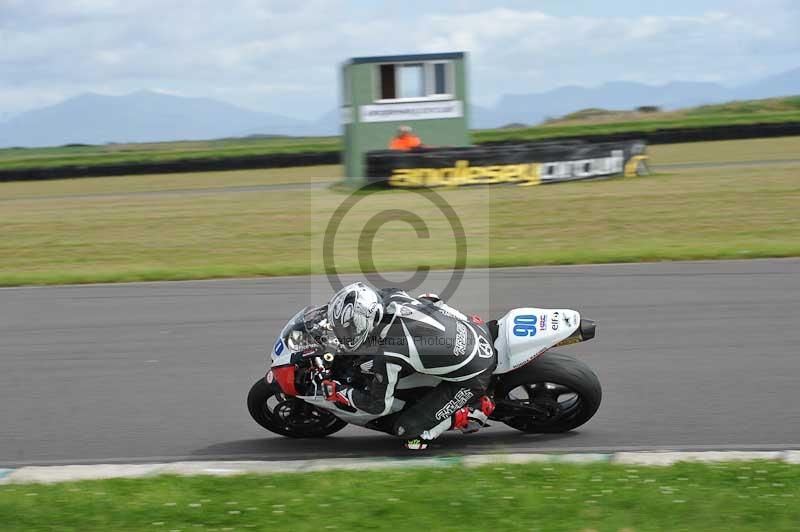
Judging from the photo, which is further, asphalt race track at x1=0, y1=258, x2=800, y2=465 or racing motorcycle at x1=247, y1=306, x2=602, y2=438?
asphalt race track at x1=0, y1=258, x2=800, y2=465

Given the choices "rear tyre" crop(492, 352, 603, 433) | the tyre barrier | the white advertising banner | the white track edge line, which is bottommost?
the white track edge line

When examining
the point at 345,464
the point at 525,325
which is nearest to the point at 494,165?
the point at 525,325

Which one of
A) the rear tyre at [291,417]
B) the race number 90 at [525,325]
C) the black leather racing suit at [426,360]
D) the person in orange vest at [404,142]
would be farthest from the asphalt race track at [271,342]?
the person in orange vest at [404,142]

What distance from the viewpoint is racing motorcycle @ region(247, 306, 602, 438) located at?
232 inches

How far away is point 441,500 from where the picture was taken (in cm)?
475

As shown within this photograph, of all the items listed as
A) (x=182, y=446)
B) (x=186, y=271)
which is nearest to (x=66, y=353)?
(x=182, y=446)

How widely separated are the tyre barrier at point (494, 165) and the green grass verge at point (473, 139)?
15.7 metres

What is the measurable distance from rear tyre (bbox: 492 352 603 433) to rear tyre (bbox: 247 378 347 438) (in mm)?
1135

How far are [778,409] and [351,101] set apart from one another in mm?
18897

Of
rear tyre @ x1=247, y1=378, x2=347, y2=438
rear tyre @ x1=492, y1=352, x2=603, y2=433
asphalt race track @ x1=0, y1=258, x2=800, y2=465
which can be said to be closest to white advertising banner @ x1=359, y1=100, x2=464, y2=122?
asphalt race track @ x1=0, y1=258, x2=800, y2=465

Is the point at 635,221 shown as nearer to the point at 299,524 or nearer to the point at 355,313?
the point at 355,313

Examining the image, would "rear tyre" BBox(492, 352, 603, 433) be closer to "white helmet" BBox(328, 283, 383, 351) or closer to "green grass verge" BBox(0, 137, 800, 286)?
"white helmet" BBox(328, 283, 383, 351)

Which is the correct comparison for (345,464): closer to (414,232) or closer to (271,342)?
(271,342)

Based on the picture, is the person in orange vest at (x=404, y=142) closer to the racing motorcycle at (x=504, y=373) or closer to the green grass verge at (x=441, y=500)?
the racing motorcycle at (x=504, y=373)
